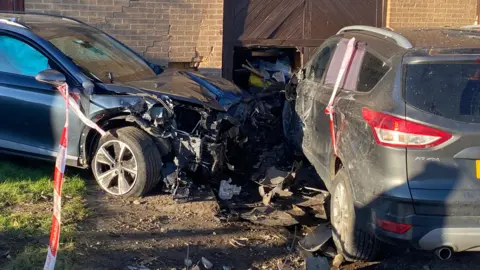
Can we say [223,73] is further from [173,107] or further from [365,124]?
[365,124]

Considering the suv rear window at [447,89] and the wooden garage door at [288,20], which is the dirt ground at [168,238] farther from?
the wooden garage door at [288,20]

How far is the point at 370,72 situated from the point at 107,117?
270 cm

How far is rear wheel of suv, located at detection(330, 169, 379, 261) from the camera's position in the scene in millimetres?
4953

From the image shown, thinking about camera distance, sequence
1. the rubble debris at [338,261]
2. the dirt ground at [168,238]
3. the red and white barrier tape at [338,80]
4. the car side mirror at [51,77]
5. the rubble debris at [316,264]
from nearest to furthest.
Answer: the rubble debris at [316,264] < the dirt ground at [168,238] < the rubble debris at [338,261] < the red and white barrier tape at [338,80] < the car side mirror at [51,77]

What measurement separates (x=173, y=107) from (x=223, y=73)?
5.00 metres

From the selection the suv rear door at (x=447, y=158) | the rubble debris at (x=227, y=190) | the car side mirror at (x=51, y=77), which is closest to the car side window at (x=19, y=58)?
the car side mirror at (x=51, y=77)

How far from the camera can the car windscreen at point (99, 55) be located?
6793 millimetres

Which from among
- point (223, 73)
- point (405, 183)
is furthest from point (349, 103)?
point (223, 73)

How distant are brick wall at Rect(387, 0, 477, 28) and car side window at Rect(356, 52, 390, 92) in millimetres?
6896

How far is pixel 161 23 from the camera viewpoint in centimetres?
1055

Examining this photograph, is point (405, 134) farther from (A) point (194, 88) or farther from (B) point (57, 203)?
(A) point (194, 88)

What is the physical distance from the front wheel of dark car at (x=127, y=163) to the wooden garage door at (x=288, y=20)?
5122 millimetres

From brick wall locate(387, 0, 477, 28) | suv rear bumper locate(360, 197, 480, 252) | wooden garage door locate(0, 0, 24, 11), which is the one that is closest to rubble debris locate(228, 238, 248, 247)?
suv rear bumper locate(360, 197, 480, 252)

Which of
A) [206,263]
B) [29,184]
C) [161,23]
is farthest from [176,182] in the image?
[161,23]
